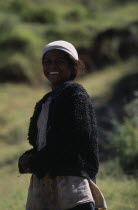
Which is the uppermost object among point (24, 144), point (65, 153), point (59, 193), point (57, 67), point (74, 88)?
point (24, 144)

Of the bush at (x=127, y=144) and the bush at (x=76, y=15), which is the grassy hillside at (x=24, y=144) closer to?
the bush at (x=127, y=144)

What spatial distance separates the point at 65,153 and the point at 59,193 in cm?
19

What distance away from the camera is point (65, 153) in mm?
2561

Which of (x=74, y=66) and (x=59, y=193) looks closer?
(x=59, y=193)

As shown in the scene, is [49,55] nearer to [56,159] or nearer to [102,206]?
[56,159]

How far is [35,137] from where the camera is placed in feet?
9.34

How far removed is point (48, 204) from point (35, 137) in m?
0.36

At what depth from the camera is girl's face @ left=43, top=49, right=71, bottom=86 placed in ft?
8.94

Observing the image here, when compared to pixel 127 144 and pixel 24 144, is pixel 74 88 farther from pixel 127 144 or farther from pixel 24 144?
pixel 24 144

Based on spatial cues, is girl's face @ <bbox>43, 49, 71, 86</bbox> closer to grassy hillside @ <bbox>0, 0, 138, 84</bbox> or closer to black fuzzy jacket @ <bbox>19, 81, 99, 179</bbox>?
black fuzzy jacket @ <bbox>19, 81, 99, 179</bbox>

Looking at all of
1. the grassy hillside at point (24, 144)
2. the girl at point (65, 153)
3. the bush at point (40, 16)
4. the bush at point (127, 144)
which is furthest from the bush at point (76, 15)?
the girl at point (65, 153)

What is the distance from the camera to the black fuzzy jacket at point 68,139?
101 inches

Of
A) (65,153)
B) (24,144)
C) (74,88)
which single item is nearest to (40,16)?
(24,144)

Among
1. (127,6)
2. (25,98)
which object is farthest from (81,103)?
(127,6)
